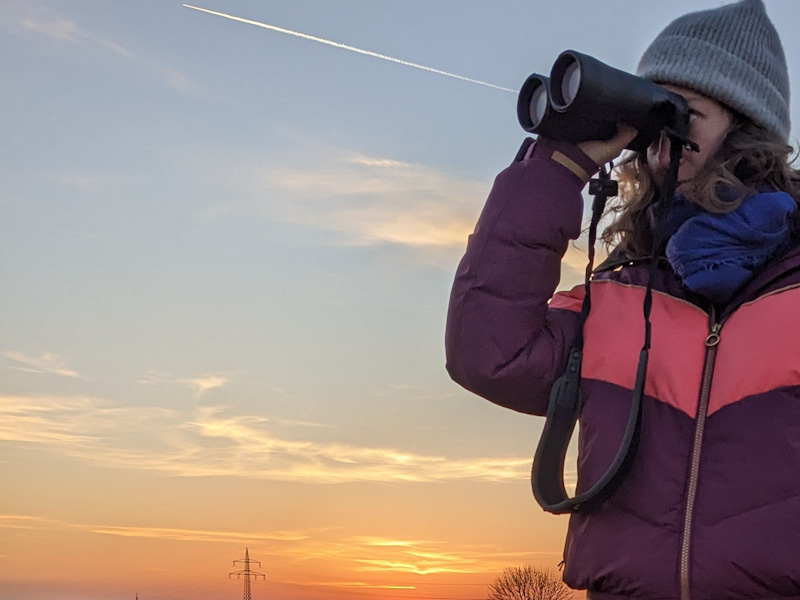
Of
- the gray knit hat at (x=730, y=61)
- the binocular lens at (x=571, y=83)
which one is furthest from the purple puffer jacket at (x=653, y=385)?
the gray knit hat at (x=730, y=61)

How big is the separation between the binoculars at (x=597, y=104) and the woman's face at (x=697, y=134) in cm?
5

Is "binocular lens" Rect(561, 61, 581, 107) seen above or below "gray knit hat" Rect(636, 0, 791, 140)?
below

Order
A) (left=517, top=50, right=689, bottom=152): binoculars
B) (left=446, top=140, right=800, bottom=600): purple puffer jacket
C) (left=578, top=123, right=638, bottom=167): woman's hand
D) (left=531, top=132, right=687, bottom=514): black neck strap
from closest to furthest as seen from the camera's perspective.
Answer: (left=446, top=140, right=800, bottom=600): purple puffer jacket < (left=531, top=132, right=687, bottom=514): black neck strap < (left=517, top=50, right=689, bottom=152): binoculars < (left=578, top=123, right=638, bottom=167): woman's hand

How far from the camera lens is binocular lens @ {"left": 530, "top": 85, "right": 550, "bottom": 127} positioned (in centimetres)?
194

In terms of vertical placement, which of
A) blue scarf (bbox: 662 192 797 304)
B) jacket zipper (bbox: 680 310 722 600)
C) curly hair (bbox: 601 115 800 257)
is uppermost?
curly hair (bbox: 601 115 800 257)

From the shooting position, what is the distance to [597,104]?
1869 millimetres

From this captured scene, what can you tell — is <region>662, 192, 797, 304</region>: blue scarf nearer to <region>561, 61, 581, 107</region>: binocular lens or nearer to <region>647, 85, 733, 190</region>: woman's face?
<region>647, 85, 733, 190</region>: woman's face

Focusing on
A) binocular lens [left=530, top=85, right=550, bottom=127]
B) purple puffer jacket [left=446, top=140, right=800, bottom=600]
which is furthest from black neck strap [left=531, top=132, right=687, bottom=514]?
binocular lens [left=530, top=85, right=550, bottom=127]

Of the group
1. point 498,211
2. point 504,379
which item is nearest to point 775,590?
point 504,379

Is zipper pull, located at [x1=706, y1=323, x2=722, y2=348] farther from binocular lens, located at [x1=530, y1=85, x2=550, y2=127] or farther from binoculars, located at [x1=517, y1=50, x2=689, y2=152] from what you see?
binocular lens, located at [x1=530, y1=85, x2=550, y2=127]

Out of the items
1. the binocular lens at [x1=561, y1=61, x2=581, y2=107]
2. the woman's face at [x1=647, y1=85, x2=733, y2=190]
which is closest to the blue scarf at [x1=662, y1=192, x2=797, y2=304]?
the woman's face at [x1=647, y1=85, x2=733, y2=190]

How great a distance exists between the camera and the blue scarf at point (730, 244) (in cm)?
176

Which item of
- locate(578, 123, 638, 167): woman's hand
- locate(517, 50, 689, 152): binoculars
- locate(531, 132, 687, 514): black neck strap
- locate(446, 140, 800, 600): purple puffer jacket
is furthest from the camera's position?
locate(578, 123, 638, 167): woman's hand

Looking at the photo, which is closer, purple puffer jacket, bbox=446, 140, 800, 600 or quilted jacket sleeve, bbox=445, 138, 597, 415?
purple puffer jacket, bbox=446, 140, 800, 600
